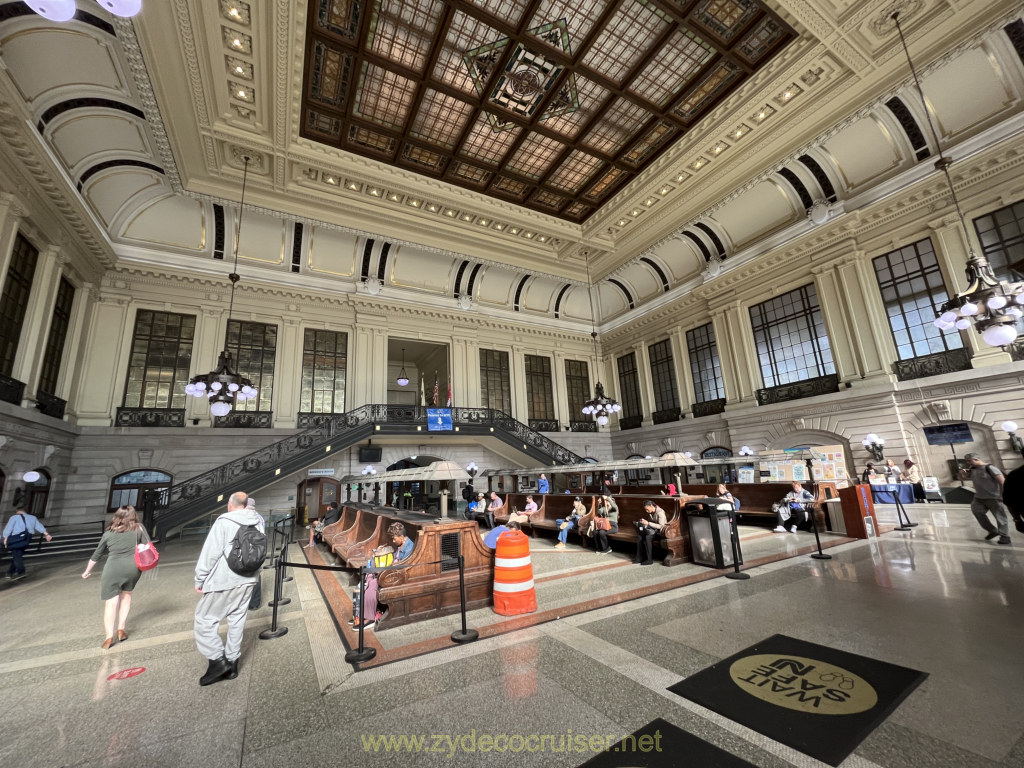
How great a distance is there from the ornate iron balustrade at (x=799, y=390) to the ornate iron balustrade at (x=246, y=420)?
19322mm

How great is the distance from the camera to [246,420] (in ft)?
50.3

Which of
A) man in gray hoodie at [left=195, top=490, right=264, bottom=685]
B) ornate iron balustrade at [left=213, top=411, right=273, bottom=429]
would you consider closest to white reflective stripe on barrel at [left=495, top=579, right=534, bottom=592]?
man in gray hoodie at [left=195, top=490, right=264, bottom=685]

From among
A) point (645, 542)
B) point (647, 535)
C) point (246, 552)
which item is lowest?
point (645, 542)

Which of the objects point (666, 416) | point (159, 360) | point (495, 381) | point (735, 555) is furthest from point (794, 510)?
point (159, 360)

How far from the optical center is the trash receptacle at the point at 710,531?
21.2 ft

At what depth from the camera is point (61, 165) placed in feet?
35.2

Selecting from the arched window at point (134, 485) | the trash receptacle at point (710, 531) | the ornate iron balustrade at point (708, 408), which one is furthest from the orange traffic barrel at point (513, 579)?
the ornate iron balustrade at point (708, 408)

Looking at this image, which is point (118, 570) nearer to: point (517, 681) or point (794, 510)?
point (517, 681)

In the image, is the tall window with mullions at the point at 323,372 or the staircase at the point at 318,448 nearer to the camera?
the staircase at the point at 318,448

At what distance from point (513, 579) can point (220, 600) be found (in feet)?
9.56

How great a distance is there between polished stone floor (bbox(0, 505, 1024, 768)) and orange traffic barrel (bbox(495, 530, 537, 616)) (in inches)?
22.5

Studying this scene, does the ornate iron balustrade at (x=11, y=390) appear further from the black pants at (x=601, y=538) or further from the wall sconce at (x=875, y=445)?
the wall sconce at (x=875, y=445)

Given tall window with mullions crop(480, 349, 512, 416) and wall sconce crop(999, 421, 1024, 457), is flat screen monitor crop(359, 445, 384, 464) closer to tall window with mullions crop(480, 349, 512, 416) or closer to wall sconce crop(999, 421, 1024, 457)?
tall window with mullions crop(480, 349, 512, 416)

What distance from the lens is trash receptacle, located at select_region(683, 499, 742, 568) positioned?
6.45 meters
